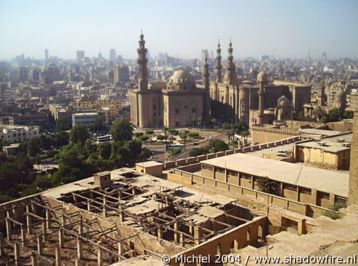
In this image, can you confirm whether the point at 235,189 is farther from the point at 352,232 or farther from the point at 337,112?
the point at 337,112

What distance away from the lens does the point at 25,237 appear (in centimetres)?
1464

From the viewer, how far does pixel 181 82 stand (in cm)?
5184

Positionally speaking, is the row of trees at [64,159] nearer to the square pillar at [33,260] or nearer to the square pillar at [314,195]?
the square pillar at [33,260]

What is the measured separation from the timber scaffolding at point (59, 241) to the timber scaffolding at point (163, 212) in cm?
72

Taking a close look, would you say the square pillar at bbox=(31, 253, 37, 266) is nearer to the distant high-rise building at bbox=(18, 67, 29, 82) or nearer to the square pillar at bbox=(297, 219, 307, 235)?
the square pillar at bbox=(297, 219, 307, 235)

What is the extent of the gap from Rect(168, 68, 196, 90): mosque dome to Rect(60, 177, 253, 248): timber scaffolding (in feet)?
114

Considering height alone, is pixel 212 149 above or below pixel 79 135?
below

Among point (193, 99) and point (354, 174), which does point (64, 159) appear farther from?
point (193, 99)

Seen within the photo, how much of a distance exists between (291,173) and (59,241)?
886 centimetres

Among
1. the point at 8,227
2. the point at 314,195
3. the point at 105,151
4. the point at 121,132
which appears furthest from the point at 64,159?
the point at 121,132

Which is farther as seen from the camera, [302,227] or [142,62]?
[142,62]

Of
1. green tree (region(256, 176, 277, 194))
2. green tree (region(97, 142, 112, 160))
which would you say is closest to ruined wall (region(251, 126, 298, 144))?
green tree (region(97, 142, 112, 160))

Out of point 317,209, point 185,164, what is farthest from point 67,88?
point 317,209

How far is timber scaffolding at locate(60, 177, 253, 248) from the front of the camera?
1316 cm
